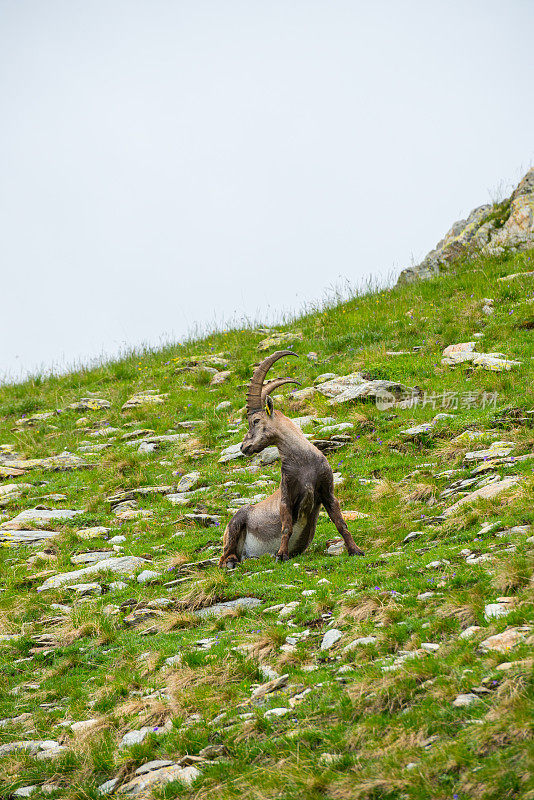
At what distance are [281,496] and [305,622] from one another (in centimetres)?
337

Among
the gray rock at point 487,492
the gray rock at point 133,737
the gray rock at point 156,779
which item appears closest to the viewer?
the gray rock at point 156,779

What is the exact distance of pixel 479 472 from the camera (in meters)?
10.1

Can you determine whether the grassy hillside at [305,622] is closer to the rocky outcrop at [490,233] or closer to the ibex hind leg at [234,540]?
the ibex hind leg at [234,540]

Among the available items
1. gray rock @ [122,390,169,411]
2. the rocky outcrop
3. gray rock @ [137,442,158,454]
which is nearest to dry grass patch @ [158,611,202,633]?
gray rock @ [137,442,158,454]

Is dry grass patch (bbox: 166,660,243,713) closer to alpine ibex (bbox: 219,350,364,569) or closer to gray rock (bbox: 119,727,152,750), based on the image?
gray rock (bbox: 119,727,152,750)

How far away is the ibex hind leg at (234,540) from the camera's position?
34.0 feet

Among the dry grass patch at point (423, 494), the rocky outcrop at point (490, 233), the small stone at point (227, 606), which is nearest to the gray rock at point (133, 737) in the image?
the small stone at point (227, 606)

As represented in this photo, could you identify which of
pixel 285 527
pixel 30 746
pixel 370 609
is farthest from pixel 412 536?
pixel 30 746

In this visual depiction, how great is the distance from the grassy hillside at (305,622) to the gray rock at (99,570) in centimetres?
20

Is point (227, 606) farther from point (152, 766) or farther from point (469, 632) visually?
point (469, 632)

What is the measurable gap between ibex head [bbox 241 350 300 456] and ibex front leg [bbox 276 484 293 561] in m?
0.88

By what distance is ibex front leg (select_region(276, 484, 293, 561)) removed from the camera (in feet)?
32.5

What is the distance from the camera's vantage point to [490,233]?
→ 23.6 m

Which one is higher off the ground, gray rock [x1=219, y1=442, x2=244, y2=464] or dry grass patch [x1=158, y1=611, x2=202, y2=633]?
gray rock [x1=219, y1=442, x2=244, y2=464]
